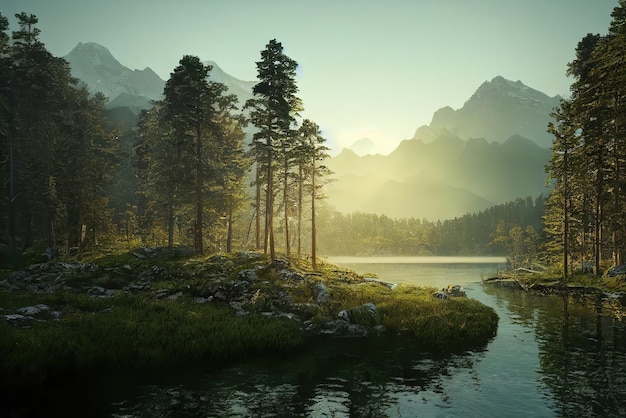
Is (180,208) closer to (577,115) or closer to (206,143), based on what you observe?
(206,143)

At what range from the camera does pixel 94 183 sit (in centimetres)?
4628

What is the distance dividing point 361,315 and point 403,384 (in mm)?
8641

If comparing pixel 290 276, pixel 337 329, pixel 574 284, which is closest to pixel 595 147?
pixel 574 284

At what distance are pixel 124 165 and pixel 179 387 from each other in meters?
95.6

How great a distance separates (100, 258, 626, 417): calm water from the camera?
12055 millimetres

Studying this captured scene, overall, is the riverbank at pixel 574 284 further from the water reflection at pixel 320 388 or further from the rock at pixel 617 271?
the water reflection at pixel 320 388

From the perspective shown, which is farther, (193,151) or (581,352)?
(193,151)

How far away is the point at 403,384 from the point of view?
14422 millimetres

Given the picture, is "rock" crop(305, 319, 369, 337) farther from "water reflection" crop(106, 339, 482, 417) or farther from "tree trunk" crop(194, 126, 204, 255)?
"tree trunk" crop(194, 126, 204, 255)

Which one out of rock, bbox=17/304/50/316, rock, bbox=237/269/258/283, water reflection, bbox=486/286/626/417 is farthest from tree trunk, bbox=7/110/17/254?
water reflection, bbox=486/286/626/417

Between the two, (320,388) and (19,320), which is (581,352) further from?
(19,320)

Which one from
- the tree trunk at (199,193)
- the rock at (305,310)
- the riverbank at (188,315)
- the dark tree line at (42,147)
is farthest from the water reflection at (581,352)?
the dark tree line at (42,147)

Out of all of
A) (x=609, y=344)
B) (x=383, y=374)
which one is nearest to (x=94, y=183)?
(x=383, y=374)

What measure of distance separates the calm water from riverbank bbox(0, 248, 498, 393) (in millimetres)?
1624
